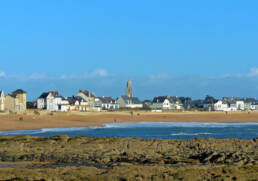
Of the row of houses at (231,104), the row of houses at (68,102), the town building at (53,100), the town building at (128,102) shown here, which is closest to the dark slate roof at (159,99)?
the town building at (128,102)

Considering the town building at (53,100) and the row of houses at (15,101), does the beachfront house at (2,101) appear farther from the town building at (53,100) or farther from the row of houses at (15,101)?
the town building at (53,100)

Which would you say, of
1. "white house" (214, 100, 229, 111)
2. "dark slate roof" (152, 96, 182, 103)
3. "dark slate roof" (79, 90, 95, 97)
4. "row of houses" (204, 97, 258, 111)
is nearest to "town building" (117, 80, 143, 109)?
"dark slate roof" (152, 96, 182, 103)

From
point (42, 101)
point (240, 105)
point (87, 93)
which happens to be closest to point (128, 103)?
point (87, 93)

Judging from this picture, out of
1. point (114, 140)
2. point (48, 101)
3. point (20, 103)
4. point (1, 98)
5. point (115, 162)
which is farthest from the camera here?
point (48, 101)

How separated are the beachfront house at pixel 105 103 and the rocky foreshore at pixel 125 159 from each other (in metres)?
97.8

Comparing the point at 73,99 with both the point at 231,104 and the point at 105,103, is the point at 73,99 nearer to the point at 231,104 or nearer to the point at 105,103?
the point at 105,103

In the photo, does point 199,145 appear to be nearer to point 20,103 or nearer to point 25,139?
point 25,139

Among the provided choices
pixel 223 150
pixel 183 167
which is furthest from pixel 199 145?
pixel 183 167

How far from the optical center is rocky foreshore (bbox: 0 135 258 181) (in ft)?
43.9

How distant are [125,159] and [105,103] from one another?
109325 millimetres

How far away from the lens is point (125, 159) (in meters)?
17.0

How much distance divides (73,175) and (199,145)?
828cm

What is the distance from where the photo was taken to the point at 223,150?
61.9 feet

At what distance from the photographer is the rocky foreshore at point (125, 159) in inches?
527
